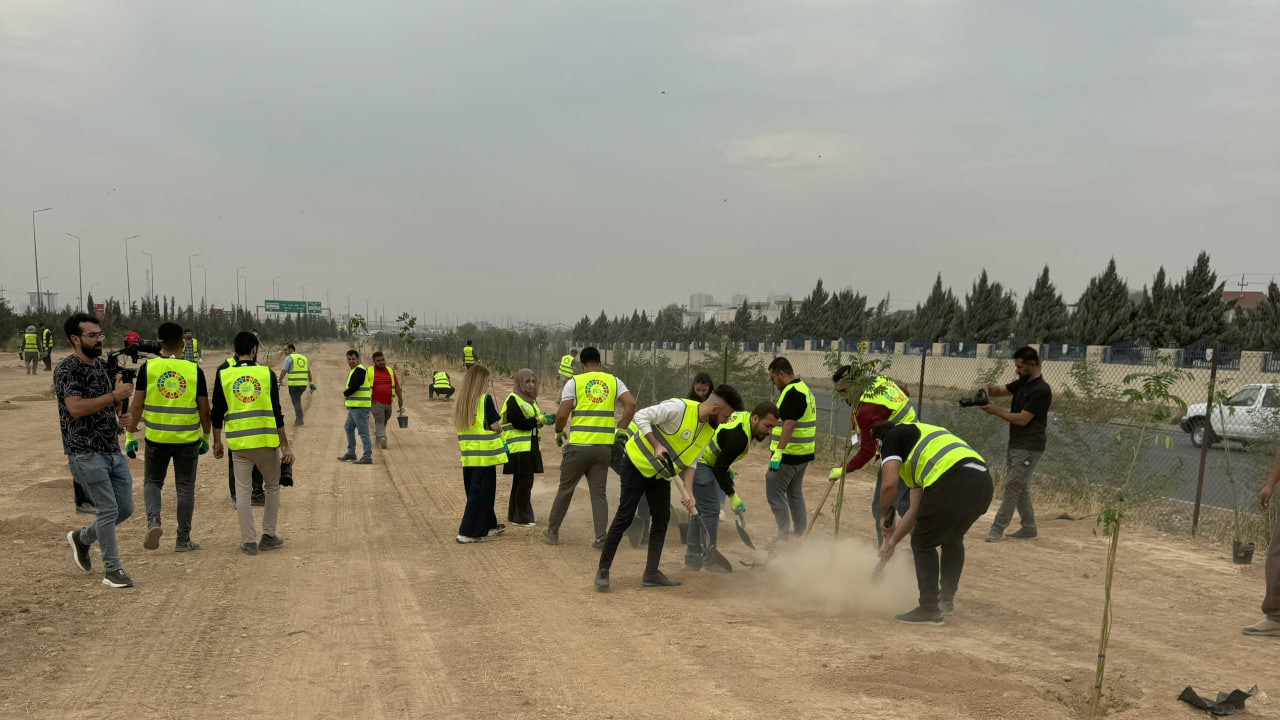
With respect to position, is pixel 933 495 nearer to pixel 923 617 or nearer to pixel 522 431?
pixel 923 617

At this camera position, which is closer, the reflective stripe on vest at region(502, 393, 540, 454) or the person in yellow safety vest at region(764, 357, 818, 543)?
the person in yellow safety vest at region(764, 357, 818, 543)

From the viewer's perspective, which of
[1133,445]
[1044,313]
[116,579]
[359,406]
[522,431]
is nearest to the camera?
[116,579]

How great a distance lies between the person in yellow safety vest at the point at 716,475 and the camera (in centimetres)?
716

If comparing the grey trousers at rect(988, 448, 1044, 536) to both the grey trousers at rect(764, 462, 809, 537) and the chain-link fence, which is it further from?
the grey trousers at rect(764, 462, 809, 537)

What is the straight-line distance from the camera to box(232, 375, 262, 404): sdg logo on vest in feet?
24.2

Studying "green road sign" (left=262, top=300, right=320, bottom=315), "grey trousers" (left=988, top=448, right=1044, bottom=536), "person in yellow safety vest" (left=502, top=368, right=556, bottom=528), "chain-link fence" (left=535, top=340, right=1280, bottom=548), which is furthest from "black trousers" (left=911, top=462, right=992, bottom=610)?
"green road sign" (left=262, top=300, right=320, bottom=315)

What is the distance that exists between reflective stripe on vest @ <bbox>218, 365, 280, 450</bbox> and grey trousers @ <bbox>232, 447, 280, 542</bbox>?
0.09 metres

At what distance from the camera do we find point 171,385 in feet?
24.1

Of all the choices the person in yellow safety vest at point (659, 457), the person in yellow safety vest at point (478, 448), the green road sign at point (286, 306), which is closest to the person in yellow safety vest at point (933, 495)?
the person in yellow safety vest at point (659, 457)

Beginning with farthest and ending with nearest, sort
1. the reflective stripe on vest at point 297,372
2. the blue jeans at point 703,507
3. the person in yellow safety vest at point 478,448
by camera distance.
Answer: the reflective stripe on vest at point 297,372 → the person in yellow safety vest at point 478,448 → the blue jeans at point 703,507

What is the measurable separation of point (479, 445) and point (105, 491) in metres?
3.14

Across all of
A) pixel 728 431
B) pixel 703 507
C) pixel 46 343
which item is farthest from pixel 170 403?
pixel 46 343

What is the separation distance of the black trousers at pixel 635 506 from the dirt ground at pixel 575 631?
0.33 metres

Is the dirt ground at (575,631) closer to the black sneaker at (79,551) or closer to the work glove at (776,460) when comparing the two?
the black sneaker at (79,551)
